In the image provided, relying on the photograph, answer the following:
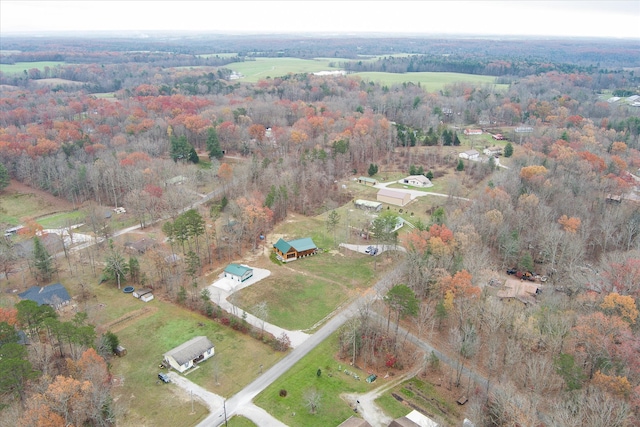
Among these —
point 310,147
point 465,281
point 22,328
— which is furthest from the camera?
point 310,147

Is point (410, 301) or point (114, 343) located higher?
point (410, 301)

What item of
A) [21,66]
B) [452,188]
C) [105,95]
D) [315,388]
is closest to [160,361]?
[315,388]

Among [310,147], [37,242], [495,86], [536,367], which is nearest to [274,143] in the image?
[310,147]

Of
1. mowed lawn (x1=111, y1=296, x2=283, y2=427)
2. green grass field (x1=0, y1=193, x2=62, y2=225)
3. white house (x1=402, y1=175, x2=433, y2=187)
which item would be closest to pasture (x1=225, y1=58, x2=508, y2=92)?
white house (x1=402, y1=175, x2=433, y2=187)

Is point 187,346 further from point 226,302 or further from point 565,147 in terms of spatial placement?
point 565,147

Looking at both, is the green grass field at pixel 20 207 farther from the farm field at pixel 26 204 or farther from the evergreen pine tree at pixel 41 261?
the evergreen pine tree at pixel 41 261
